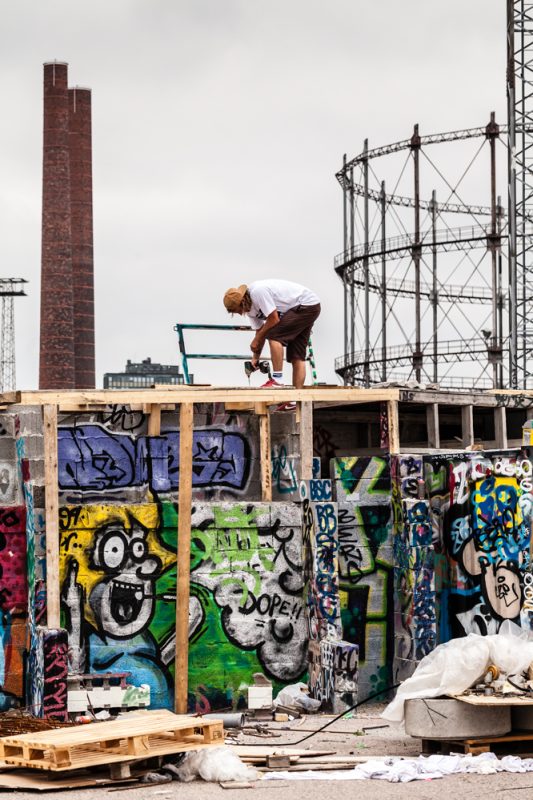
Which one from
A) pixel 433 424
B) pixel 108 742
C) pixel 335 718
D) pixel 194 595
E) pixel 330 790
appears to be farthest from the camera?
pixel 433 424

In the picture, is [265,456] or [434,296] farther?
[434,296]

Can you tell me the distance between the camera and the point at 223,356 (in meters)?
19.0

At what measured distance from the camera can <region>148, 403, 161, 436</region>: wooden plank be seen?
1686 cm

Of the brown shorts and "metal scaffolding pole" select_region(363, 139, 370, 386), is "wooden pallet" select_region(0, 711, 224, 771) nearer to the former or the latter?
the brown shorts

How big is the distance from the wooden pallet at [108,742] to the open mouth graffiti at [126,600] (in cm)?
320

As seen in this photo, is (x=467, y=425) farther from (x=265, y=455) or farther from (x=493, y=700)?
(x=493, y=700)

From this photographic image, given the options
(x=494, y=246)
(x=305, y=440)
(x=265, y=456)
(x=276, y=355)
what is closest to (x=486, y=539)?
(x=305, y=440)

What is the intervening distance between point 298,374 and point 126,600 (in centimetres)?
343

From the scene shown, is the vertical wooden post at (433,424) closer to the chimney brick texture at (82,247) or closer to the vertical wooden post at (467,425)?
the vertical wooden post at (467,425)

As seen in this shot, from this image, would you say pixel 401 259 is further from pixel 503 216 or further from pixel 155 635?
pixel 155 635

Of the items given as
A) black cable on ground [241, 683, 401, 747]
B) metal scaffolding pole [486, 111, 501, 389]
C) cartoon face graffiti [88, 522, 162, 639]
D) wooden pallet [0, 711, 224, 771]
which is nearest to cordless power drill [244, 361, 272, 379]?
cartoon face graffiti [88, 522, 162, 639]

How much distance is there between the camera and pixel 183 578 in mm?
16328

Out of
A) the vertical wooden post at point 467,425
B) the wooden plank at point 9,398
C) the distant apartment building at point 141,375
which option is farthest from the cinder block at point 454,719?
the distant apartment building at point 141,375

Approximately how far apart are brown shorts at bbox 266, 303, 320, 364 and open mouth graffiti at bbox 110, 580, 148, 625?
3.34 m
